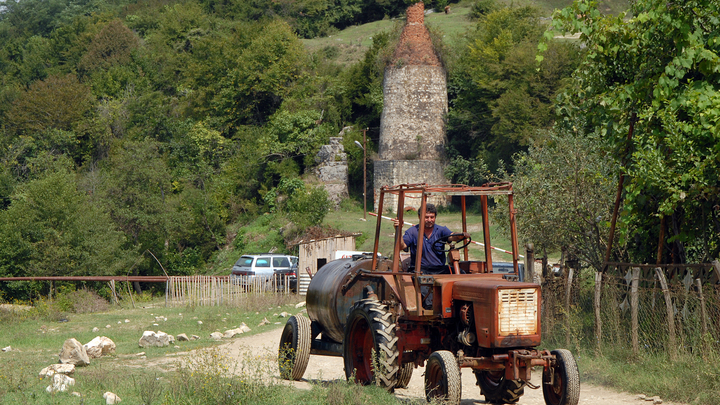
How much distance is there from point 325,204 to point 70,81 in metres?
37.8

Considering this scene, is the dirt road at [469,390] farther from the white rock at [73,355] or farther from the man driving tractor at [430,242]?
the white rock at [73,355]

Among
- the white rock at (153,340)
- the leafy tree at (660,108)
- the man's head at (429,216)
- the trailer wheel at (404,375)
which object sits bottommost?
the white rock at (153,340)

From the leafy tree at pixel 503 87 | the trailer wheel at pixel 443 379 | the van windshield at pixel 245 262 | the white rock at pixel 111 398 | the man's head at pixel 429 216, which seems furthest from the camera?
the leafy tree at pixel 503 87

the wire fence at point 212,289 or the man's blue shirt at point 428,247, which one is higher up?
the man's blue shirt at point 428,247

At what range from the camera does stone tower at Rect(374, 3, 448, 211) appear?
158ft

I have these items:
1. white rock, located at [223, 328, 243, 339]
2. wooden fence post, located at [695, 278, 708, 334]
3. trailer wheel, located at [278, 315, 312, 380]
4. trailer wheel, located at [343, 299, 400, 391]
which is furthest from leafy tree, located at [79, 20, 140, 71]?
wooden fence post, located at [695, 278, 708, 334]

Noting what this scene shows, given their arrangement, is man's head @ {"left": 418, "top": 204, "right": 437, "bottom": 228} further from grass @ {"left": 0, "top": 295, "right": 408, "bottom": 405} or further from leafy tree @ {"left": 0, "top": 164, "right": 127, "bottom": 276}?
leafy tree @ {"left": 0, "top": 164, "right": 127, "bottom": 276}

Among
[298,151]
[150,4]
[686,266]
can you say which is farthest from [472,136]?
[150,4]

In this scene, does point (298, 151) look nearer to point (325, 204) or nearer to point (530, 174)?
point (325, 204)

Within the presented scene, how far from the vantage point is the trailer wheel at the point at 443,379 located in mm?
7421

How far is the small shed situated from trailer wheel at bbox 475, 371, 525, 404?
61.4 ft

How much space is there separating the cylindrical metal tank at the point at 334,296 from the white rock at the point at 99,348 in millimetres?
4714

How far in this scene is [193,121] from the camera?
60969 mm

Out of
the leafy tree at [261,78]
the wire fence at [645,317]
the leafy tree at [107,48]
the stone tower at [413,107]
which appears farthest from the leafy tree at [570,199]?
the leafy tree at [107,48]
